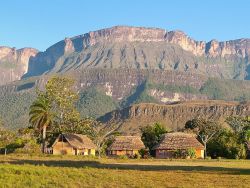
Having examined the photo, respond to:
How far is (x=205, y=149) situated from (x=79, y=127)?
26.9m

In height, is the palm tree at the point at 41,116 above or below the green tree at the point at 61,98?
below

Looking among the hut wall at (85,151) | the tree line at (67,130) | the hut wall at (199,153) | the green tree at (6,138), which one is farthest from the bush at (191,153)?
the green tree at (6,138)

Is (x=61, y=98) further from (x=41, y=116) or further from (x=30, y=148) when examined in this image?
(x=30, y=148)

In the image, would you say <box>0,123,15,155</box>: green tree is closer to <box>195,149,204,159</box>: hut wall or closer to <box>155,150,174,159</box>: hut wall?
<box>155,150,174,159</box>: hut wall

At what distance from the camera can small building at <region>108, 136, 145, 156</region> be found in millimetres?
98062

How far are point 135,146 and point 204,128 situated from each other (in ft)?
68.9

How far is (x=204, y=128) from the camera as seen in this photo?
11288cm

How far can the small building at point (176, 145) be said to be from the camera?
303 ft

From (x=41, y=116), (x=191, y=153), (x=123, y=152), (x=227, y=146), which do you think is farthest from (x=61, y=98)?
(x=227, y=146)

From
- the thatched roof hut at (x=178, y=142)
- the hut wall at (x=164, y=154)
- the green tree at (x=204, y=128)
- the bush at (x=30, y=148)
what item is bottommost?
the hut wall at (x=164, y=154)

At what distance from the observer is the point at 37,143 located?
9588 cm

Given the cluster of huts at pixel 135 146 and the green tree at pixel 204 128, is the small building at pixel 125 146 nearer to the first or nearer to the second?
the cluster of huts at pixel 135 146

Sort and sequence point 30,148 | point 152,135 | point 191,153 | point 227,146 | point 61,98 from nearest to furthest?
point 227,146 → point 191,153 → point 30,148 → point 61,98 → point 152,135

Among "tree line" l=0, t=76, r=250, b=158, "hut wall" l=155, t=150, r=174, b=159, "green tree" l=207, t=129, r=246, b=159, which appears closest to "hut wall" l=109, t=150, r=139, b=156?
"tree line" l=0, t=76, r=250, b=158
